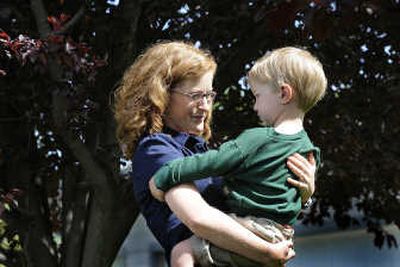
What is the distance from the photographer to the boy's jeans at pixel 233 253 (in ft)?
7.52

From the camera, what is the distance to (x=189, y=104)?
250 centimetres

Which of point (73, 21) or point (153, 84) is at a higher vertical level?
point (153, 84)

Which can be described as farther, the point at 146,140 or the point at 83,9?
the point at 83,9

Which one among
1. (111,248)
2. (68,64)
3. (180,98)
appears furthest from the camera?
(111,248)

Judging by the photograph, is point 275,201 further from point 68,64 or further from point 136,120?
point 68,64

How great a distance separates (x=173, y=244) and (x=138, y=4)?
3.68 metres

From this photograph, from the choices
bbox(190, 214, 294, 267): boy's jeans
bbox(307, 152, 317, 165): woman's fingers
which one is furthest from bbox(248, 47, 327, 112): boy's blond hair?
bbox(190, 214, 294, 267): boy's jeans

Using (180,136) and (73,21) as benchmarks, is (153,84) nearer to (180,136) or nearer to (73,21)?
(180,136)

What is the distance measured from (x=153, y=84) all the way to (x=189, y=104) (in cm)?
12

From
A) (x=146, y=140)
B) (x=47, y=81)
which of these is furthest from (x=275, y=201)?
(x=47, y=81)

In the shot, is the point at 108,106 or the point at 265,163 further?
the point at 108,106

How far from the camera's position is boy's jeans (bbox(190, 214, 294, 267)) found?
229 cm

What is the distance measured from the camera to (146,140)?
2.42 meters

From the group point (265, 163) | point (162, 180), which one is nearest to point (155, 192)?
point (162, 180)
